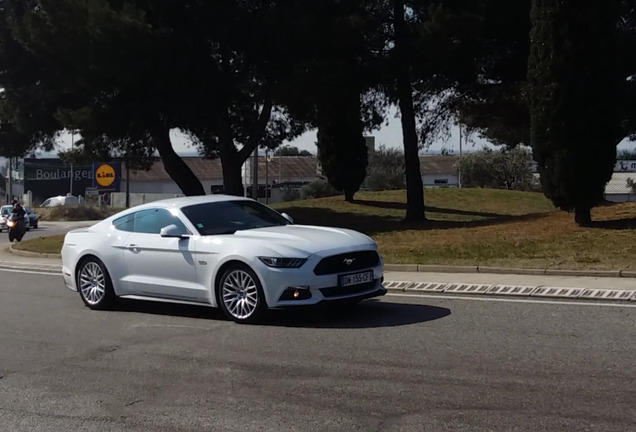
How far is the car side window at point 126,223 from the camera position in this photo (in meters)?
12.2

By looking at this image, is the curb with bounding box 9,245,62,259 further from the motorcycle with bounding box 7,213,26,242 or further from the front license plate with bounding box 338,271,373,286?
the front license plate with bounding box 338,271,373,286

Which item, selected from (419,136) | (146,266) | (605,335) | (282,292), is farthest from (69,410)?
(419,136)

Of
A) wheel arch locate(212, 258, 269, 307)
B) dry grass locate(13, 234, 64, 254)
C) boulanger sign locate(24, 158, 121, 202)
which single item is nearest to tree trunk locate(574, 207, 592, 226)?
wheel arch locate(212, 258, 269, 307)

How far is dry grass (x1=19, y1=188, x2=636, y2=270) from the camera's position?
15.7 metres

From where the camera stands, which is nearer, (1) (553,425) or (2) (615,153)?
(1) (553,425)

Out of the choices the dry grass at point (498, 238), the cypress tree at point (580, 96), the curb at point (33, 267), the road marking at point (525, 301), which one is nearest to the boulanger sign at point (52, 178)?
the dry grass at point (498, 238)

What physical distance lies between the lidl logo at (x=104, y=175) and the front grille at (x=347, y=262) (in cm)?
4316

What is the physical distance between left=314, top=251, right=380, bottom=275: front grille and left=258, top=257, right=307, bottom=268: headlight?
0.20m

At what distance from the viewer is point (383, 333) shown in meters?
9.82

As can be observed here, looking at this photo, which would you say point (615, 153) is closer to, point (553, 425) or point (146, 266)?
point (146, 266)

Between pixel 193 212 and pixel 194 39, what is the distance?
18.3 metres

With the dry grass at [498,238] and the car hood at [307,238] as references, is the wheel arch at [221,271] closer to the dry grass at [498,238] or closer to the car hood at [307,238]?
the car hood at [307,238]

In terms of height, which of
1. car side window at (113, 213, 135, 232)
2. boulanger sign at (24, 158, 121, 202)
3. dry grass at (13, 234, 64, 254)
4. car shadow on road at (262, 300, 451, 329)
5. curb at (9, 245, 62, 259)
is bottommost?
car shadow on road at (262, 300, 451, 329)

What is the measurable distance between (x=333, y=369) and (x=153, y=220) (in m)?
4.60
